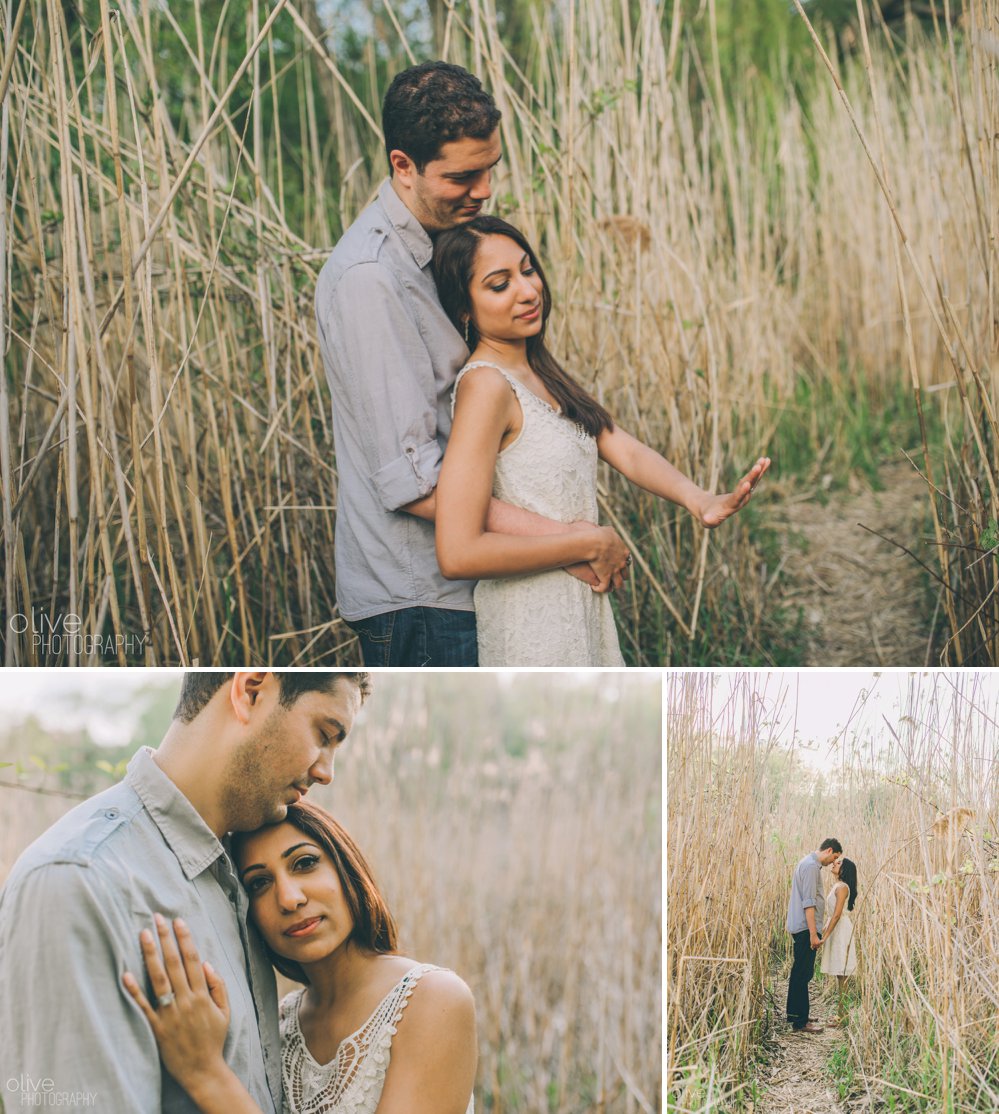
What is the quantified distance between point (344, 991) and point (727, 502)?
77cm

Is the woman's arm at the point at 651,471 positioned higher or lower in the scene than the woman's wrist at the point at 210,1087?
higher

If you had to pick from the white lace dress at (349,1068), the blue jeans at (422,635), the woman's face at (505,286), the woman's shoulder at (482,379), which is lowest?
the white lace dress at (349,1068)

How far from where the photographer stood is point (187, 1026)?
1190mm

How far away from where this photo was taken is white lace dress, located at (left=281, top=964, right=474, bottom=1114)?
1.27 meters

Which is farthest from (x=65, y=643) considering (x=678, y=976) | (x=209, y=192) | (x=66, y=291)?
(x=678, y=976)

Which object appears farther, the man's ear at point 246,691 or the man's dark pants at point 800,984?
the man's dark pants at point 800,984

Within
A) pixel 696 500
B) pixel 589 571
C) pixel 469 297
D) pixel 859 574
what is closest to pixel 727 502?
pixel 696 500

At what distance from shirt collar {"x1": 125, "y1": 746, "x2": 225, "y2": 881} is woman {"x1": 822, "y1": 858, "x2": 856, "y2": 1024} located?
79 centimetres

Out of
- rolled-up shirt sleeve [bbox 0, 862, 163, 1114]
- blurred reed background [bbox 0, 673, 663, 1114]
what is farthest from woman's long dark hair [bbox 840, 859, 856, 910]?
rolled-up shirt sleeve [bbox 0, 862, 163, 1114]

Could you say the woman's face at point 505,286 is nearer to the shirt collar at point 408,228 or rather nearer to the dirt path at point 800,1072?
the shirt collar at point 408,228

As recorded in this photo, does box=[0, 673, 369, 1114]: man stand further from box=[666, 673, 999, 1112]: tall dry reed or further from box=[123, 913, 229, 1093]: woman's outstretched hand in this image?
box=[666, 673, 999, 1112]: tall dry reed

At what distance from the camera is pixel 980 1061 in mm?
1408

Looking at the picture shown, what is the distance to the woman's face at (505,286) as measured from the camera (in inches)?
57.2

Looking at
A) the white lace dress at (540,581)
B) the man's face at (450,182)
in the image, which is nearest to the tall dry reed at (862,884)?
the white lace dress at (540,581)
